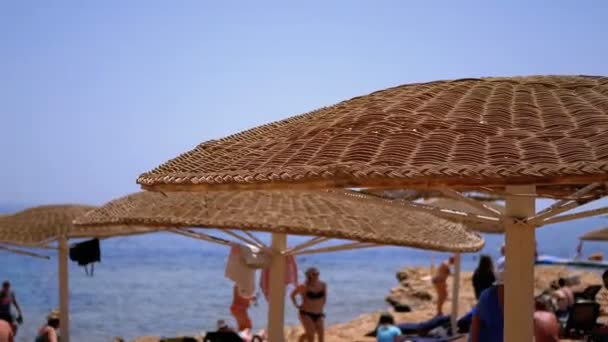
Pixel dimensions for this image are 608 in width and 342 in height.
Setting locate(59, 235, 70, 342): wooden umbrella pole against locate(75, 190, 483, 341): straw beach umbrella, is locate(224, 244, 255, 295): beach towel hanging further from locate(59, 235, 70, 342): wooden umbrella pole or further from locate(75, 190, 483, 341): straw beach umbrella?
locate(59, 235, 70, 342): wooden umbrella pole

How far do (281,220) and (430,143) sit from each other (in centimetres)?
339

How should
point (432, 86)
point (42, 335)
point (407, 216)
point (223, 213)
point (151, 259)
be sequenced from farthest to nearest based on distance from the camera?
point (151, 259), point (42, 335), point (407, 216), point (223, 213), point (432, 86)

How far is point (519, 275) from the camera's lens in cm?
428

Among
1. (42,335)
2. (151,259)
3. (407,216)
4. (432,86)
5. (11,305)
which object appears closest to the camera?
(432,86)

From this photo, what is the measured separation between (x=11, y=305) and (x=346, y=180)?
11.2m

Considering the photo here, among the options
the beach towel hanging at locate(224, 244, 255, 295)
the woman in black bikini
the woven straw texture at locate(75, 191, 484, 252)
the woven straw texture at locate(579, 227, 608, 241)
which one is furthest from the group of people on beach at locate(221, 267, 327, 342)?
the woven straw texture at locate(579, 227, 608, 241)

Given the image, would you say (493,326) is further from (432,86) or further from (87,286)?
(87,286)

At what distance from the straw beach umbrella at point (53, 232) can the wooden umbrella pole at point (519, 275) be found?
23.4ft

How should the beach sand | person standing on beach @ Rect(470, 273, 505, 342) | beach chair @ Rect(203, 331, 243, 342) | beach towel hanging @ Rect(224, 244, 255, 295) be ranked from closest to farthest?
person standing on beach @ Rect(470, 273, 505, 342), beach towel hanging @ Rect(224, 244, 255, 295), beach chair @ Rect(203, 331, 243, 342), the beach sand

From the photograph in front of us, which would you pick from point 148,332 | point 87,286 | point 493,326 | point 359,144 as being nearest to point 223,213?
point 493,326

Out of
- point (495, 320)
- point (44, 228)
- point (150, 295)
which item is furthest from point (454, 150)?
point (150, 295)

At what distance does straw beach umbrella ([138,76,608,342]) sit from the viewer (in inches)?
135

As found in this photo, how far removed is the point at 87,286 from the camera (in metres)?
42.6

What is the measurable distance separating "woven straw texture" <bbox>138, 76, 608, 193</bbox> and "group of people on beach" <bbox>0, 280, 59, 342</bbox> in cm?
414
